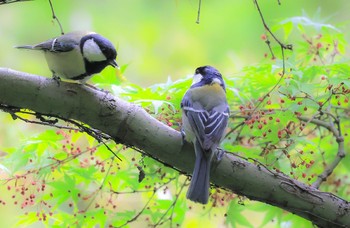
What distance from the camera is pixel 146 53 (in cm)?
480

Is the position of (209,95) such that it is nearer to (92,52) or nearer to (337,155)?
(92,52)

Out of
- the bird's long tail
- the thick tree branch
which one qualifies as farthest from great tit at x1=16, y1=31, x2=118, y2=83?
the bird's long tail

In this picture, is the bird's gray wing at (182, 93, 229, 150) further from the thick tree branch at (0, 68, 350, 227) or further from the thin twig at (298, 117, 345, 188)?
the thin twig at (298, 117, 345, 188)

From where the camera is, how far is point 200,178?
183cm

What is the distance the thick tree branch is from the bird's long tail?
36mm

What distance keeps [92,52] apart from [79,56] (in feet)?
0.18

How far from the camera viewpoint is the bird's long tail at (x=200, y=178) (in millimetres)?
1826

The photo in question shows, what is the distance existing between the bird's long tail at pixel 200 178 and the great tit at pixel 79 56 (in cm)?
54

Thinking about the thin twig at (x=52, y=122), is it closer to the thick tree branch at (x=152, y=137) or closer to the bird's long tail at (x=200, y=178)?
the thick tree branch at (x=152, y=137)

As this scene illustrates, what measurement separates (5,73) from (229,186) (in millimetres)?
892

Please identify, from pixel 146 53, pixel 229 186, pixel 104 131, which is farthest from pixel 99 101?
pixel 146 53

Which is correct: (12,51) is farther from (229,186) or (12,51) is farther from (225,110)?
(229,186)

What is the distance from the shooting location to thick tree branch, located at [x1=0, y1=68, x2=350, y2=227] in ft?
5.37

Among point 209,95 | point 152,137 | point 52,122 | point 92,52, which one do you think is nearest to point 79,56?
point 92,52
